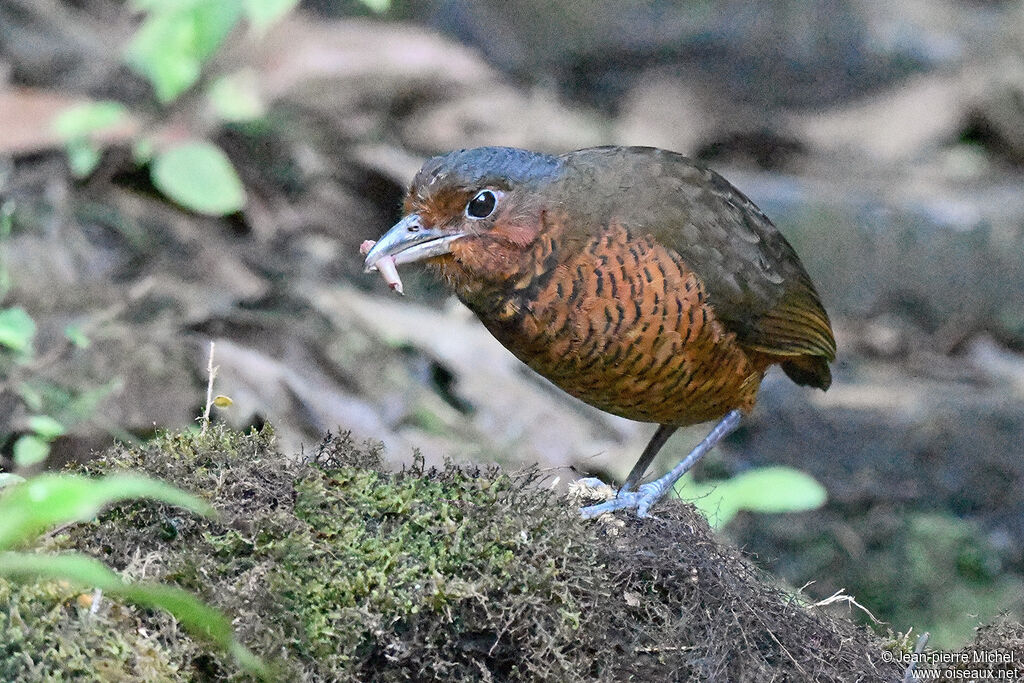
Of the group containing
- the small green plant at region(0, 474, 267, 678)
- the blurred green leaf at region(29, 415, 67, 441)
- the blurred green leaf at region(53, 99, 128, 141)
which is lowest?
the blurred green leaf at region(53, 99, 128, 141)

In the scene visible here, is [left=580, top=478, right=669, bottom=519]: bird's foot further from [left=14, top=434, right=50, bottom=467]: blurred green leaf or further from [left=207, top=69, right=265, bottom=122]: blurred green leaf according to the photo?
[left=207, top=69, right=265, bottom=122]: blurred green leaf

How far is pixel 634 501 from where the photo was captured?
2.94 metres

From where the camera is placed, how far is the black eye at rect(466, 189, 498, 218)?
3.08 m

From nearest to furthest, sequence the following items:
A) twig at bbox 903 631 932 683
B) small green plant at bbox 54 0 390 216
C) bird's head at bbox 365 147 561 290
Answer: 1. twig at bbox 903 631 932 683
2. bird's head at bbox 365 147 561 290
3. small green plant at bbox 54 0 390 216

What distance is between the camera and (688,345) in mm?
3361

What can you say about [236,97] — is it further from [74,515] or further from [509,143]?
[74,515]

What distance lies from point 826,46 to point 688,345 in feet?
14.2

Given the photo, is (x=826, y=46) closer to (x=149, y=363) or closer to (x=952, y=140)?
(x=952, y=140)

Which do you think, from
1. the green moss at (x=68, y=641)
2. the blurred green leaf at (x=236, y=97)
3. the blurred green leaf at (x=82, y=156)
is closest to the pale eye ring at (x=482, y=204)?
the green moss at (x=68, y=641)

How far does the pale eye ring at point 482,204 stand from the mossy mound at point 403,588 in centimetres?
78

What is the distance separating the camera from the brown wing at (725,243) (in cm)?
344

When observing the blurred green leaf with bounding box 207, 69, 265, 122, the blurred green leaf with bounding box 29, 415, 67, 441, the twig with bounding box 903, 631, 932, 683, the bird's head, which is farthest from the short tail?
the blurred green leaf with bounding box 207, 69, 265, 122

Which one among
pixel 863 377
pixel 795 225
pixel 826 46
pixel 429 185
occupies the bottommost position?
pixel 863 377

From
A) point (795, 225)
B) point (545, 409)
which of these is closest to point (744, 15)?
point (795, 225)
